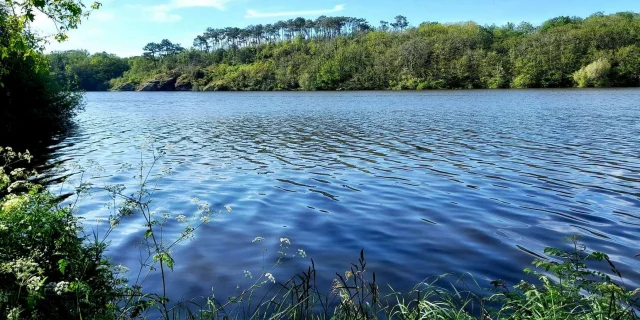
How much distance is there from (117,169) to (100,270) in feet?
45.5

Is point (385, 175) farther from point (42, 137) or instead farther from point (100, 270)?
point (42, 137)

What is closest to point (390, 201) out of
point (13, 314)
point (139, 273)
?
point (139, 273)

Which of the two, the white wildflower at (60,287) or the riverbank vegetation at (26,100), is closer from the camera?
the white wildflower at (60,287)

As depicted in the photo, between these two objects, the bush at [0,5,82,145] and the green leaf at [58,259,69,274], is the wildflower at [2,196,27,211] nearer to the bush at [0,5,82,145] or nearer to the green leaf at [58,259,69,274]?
the green leaf at [58,259,69,274]

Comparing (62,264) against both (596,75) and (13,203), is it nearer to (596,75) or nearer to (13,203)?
(13,203)

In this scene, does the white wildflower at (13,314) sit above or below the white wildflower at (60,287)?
below

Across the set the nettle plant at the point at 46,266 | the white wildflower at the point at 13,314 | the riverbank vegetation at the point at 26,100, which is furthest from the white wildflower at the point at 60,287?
the riverbank vegetation at the point at 26,100

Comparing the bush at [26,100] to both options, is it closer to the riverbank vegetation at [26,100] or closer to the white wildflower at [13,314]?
the riverbank vegetation at [26,100]

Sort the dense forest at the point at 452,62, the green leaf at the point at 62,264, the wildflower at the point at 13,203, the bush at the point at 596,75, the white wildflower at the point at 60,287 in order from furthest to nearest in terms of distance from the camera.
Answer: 1. the dense forest at the point at 452,62
2. the bush at the point at 596,75
3. the wildflower at the point at 13,203
4. the green leaf at the point at 62,264
5. the white wildflower at the point at 60,287

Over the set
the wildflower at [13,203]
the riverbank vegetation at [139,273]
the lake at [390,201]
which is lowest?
the lake at [390,201]

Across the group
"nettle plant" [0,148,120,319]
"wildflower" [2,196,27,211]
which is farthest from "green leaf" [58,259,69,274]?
"wildflower" [2,196,27,211]

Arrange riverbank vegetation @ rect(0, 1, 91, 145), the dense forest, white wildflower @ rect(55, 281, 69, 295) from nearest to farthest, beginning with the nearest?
1. white wildflower @ rect(55, 281, 69, 295)
2. riverbank vegetation @ rect(0, 1, 91, 145)
3. the dense forest

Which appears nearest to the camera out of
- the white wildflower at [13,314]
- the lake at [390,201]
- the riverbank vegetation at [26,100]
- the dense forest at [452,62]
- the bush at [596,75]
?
the white wildflower at [13,314]

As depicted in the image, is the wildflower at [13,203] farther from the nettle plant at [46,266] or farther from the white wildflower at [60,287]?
the white wildflower at [60,287]
